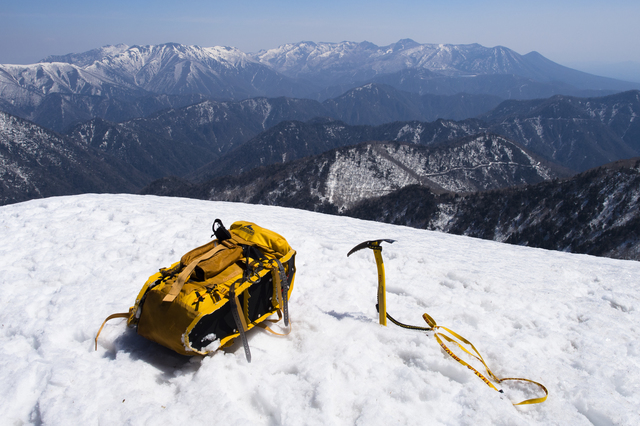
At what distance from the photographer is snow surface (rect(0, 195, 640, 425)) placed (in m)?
4.14

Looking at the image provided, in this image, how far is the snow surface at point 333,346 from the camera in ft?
13.6

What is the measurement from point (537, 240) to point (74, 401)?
10297 centimetres

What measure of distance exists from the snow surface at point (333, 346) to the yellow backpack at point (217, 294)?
1.43 feet

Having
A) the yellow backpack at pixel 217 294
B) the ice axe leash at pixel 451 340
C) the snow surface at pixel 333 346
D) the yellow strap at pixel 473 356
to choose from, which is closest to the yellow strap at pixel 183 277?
the yellow backpack at pixel 217 294

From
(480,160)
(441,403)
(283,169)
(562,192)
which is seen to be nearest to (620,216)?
(562,192)

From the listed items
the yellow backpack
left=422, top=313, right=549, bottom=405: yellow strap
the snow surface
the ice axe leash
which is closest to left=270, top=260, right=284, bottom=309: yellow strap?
the yellow backpack

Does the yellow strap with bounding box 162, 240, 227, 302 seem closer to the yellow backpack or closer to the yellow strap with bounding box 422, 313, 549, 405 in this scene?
the yellow backpack

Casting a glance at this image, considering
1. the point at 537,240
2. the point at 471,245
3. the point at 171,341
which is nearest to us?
the point at 171,341

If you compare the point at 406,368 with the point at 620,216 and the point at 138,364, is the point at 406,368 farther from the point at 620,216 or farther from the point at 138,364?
the point at 620,216

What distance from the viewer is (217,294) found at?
4699 millimetres

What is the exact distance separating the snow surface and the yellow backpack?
44 centimetres

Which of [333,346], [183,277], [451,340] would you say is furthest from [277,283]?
[451,340]

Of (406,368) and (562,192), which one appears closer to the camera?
(406,368)

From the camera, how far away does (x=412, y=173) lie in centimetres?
16962
